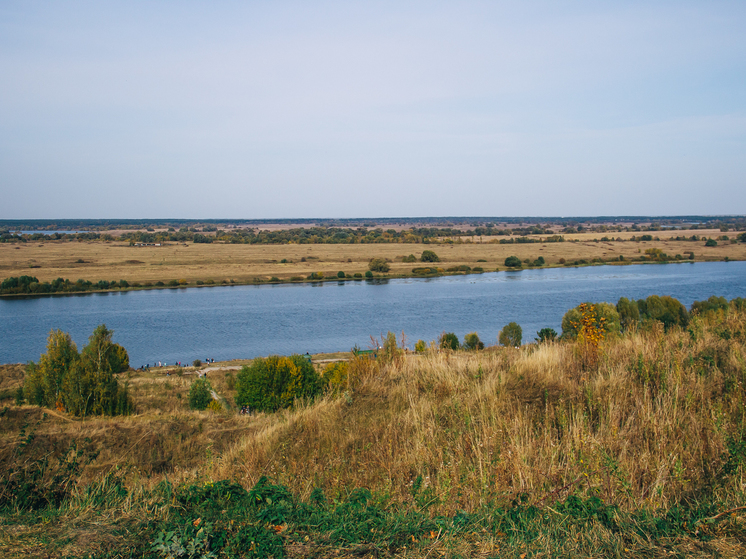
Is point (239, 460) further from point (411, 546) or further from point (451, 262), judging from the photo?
point (451, 262)

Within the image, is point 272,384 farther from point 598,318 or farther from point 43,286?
point 43,286

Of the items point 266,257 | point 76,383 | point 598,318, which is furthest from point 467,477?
point 266,257

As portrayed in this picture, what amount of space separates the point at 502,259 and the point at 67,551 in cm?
10411

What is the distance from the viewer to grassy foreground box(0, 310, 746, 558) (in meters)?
2.75

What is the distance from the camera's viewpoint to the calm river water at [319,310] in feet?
146

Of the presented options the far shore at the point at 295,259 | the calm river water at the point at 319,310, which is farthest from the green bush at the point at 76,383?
the far shore at the point at 295,259

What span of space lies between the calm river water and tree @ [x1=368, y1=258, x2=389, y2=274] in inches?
322

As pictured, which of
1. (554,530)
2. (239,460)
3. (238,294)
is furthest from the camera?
(238,294)

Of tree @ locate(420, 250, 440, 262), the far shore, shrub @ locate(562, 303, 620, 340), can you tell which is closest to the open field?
the far shore

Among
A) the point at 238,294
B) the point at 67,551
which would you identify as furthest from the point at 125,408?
the point at 238,294

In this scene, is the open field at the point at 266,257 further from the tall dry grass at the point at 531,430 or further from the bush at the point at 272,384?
the tall dry grass at the point at 531,430

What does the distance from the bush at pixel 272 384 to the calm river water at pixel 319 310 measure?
51.3ft

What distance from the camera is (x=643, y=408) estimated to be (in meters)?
4.12

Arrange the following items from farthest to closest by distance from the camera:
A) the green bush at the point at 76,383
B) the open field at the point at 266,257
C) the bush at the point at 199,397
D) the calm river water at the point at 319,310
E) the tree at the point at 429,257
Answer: the tree at the point at 429,257 < the open field at the point at 266,257 < the calm river water at the point at 319,310 < the bush at the point at 199,397 < the green bush at the point at 76,383
